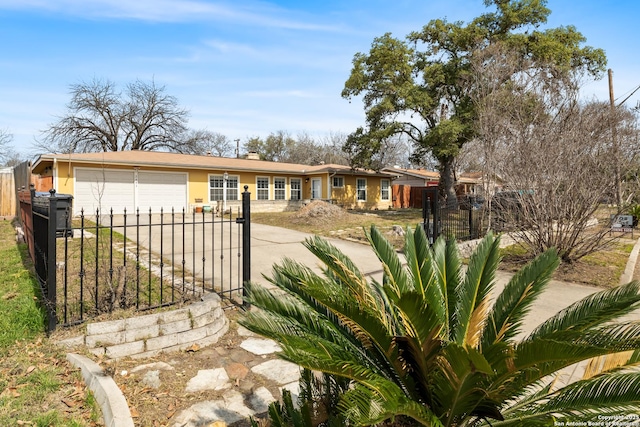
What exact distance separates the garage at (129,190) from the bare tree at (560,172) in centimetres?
1491

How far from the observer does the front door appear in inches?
933

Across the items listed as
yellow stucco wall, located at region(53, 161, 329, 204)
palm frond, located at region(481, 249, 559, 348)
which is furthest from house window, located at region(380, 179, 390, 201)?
palm frond, located at region(481, 249, 559, 348)

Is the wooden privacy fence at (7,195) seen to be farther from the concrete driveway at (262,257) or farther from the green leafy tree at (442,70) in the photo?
the green leafy tree at (442,70)

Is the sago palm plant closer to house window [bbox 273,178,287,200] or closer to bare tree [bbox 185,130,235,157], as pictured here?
house window [bbox 273,178,287,200]

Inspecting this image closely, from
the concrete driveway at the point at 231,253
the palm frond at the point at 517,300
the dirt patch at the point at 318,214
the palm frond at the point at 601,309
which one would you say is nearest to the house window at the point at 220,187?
the dirt patch at the point at 318,214

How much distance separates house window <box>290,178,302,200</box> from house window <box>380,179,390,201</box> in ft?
21.8

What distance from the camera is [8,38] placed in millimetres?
9250

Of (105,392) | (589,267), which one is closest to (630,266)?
(589,267)

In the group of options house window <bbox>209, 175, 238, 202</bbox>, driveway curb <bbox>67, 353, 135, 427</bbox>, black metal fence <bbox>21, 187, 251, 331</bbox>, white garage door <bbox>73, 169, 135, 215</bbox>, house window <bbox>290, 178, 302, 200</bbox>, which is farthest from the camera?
house window <bbox>290, 178, 302, 200</bbox>

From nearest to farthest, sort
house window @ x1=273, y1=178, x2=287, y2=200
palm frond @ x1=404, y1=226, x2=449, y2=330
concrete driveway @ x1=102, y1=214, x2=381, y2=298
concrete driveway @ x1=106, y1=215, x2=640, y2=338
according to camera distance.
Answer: palm frond @ x1=404, y1=226, x2=449, y2=330
concrete driveway @ x1=106, y1=215, x2=640, y2=338
concrete driveway @ x1=102, y1=214, x2=381, y2=298
house window @ x1=273, y1=178, x2=287, y2=200

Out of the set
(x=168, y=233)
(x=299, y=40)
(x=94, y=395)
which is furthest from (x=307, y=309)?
(x=168, y=233)

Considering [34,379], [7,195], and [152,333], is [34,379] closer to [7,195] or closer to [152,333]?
[152,333]

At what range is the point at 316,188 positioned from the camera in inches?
945

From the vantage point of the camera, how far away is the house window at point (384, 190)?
27188 mm
